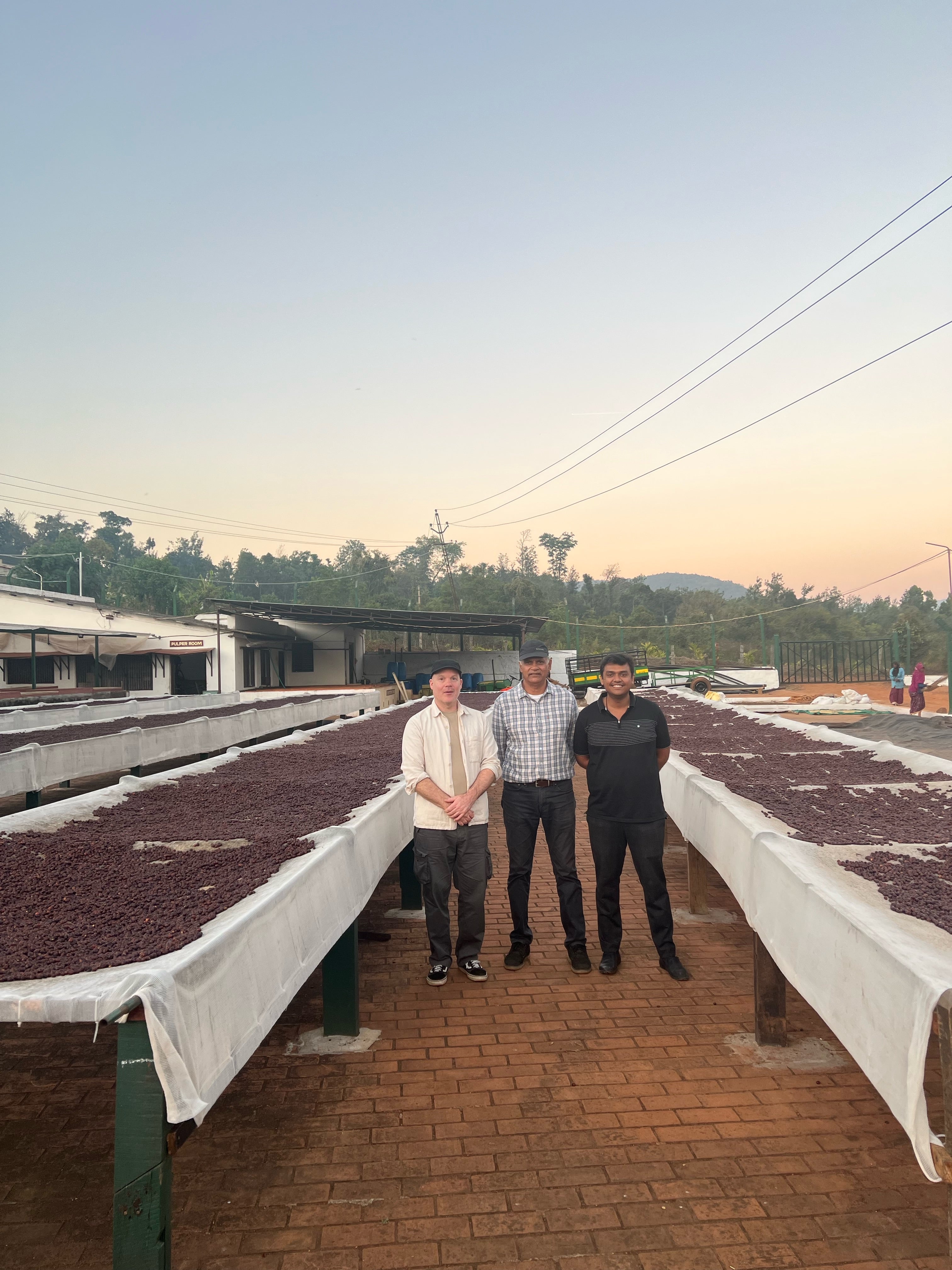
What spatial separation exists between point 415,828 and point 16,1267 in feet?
6.55

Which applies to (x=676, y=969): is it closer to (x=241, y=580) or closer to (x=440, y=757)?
(x=440, y=757)

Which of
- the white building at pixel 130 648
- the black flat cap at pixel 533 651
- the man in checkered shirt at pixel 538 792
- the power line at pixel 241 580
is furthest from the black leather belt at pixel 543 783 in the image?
the power line at pixel 241 580

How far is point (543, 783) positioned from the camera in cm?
381

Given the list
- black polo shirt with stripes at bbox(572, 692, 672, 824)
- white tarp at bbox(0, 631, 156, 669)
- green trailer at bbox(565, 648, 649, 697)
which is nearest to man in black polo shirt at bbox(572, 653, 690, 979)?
black polo shirt with stripes at bbox(572, 692, 672, 824)

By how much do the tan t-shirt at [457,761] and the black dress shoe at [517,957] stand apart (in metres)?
0.91

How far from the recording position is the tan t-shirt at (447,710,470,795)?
3.61 m

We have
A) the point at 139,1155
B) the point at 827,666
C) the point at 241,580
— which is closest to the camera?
the point at 139,1155

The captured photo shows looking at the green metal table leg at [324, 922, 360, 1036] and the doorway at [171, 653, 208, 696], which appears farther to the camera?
the doorway at [171, 653, 208, 696]

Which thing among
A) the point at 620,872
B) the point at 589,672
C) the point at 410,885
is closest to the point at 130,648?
the point at 589,672

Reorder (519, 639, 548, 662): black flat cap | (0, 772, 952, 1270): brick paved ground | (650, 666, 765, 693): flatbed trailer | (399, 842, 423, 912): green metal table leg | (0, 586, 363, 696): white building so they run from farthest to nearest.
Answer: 1. (650, 666, 765, 693): flatbed trailer
2. (0, 586, 363, 696): white building
3. (399, 842, 423, 912): green metal table leg
4. (519, 639, 548, 662): black flat cap
5. (0, 772, 952, 1270): brick paved ground

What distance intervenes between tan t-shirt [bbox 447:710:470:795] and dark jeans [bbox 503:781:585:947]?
0.89ft

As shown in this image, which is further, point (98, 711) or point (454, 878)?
point (98, 711)

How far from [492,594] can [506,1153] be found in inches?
1954

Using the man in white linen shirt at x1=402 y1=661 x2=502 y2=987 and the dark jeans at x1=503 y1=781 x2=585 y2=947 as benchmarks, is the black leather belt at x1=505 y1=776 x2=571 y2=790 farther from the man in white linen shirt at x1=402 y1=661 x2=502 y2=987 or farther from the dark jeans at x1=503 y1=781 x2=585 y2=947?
the man in white linen shirt at x1=402 y1=661 x2=502 y2=987
